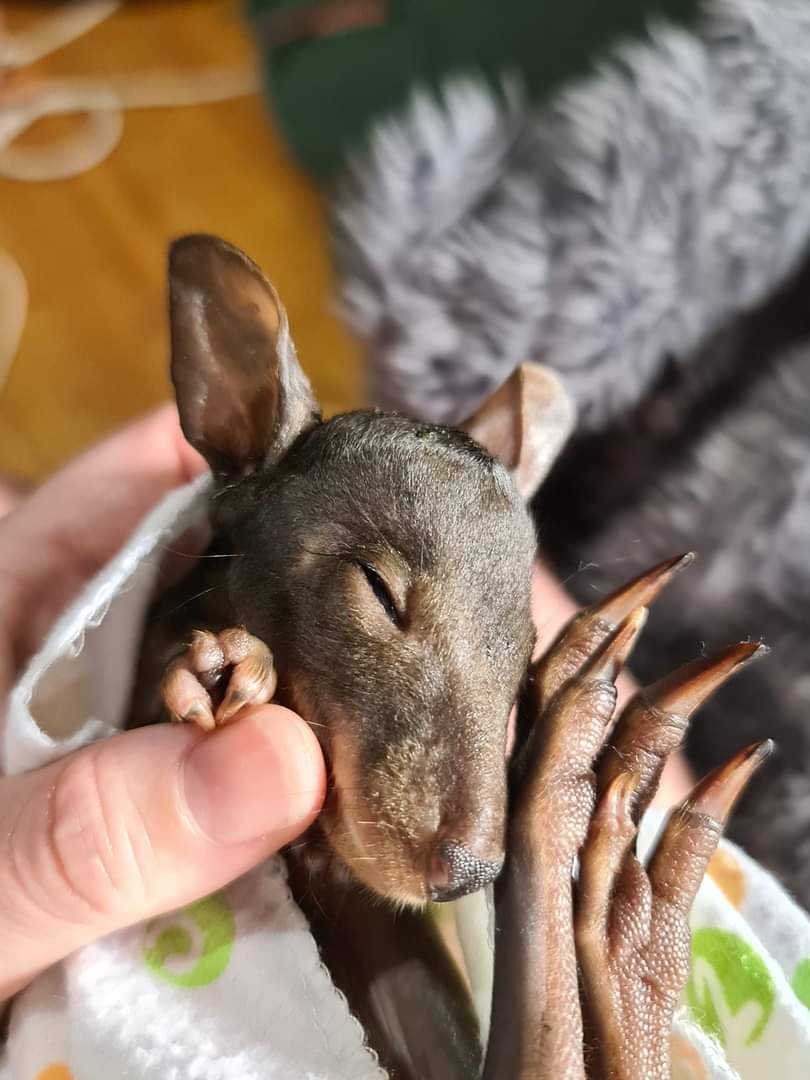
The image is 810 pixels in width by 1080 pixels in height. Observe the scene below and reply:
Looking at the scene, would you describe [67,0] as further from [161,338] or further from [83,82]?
[161,338]

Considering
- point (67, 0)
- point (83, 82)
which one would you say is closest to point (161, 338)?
point (83, 82)

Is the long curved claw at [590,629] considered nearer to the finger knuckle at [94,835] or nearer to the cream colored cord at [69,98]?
the finger knuckle at [94,835]

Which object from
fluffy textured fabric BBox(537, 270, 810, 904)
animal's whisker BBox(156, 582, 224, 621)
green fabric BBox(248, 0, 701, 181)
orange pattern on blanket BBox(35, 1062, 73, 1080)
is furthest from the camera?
green fabric BBox(248, 0, 701, 181)

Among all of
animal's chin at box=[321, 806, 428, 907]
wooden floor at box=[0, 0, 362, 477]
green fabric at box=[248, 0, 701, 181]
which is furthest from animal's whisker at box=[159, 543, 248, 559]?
green fabric at box=[248, 0, 701, 181]

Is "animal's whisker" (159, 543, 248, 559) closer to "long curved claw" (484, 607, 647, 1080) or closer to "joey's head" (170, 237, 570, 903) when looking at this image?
"joey's head" (170, 237, 570, 903)

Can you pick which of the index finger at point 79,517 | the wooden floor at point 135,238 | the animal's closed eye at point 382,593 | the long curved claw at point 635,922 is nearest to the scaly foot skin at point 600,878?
the long curved claw at point 635,922
